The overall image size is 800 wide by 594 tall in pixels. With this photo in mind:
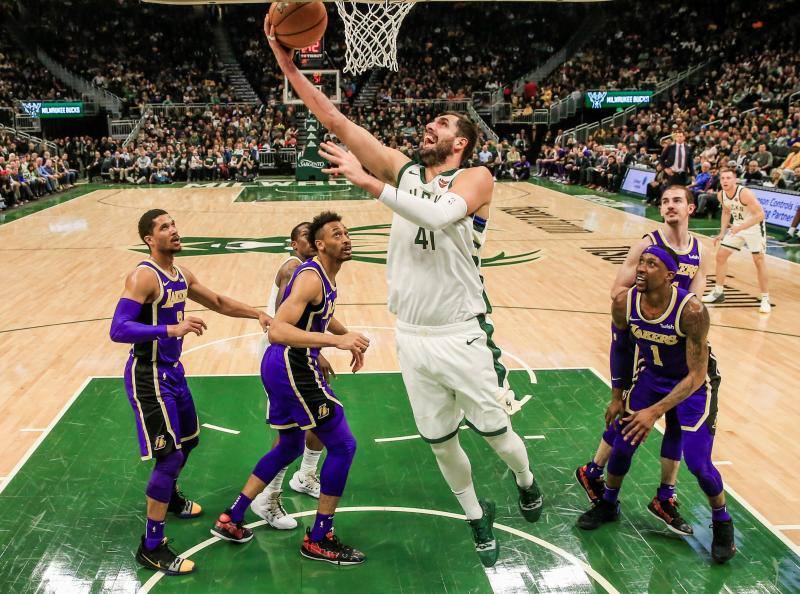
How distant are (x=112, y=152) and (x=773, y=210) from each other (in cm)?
2068

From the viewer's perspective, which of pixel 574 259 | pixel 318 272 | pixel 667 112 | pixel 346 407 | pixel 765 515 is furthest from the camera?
pixel 667 112

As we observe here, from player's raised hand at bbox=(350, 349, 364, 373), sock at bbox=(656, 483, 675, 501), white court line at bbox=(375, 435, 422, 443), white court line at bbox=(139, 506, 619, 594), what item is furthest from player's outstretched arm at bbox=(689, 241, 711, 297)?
white court line at bbox=(375, 435, 422, 443)

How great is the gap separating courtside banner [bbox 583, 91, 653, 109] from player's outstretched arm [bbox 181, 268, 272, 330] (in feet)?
87.4

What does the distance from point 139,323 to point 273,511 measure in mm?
1349

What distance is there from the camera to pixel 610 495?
4.56 m

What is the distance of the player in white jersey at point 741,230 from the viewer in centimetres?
945

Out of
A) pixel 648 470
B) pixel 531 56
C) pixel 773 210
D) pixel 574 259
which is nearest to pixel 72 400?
pixel 648 470

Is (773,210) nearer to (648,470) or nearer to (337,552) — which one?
(648,470)

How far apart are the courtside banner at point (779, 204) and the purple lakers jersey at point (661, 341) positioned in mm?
12021

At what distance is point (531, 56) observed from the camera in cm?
3534

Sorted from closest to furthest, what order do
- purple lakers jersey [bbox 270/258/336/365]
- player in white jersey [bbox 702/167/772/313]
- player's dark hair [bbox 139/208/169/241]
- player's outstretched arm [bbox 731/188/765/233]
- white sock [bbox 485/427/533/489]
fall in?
white sock [bbox 485/427/533/489], purple lakers jersey [bbox 270/258/336/365], player's dark hair [bbox 139/208/169/241], player's outstretched arm [bbox 731/188/765/233], player in white jersey [bbox 702/167/772/313]

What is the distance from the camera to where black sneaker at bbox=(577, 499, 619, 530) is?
4535mm

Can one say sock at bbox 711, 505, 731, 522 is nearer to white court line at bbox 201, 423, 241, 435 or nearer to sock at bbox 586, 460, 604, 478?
sock at bbox 586, 460, 604, 478

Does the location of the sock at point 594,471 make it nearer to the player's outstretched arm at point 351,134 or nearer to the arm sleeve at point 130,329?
the player's outstretched arm at point 351,134
